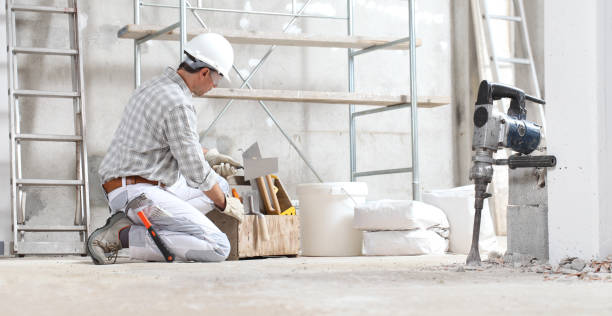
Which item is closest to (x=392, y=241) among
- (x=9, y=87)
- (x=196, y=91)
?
(x=196, y=91)

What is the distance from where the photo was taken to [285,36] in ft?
→ 16.3

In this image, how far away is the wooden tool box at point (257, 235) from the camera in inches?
165

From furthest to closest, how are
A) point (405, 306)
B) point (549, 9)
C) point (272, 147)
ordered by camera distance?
point (272, 147)
point (549, 9)
point (405, 306)

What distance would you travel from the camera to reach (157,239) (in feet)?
12.5

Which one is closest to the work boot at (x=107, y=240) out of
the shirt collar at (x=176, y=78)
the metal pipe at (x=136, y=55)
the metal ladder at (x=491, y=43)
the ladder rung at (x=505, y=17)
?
the shirt collar at (x=176, y=78)

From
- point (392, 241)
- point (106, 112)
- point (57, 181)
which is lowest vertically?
point (392, 241)

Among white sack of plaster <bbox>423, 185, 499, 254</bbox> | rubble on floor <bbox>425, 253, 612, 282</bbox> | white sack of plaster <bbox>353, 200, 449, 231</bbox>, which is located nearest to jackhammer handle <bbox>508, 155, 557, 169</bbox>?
rubble on floor <bbox>425, 253, 612, 282</bbox>

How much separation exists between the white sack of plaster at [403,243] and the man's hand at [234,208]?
0.83m

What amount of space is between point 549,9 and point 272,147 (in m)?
2.92

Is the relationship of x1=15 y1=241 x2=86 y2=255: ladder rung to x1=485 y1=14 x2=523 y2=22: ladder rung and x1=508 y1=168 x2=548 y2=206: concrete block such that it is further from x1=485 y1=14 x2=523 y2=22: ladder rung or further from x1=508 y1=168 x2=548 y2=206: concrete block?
x1=485 y1=14 x2=523 y2=22: ladder rung

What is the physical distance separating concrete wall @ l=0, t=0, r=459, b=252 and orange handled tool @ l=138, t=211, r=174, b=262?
1.62 metres

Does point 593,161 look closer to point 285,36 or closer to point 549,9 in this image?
point 549,9

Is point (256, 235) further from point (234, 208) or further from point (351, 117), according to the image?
point (351, 117)

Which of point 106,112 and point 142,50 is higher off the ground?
point 142,50
